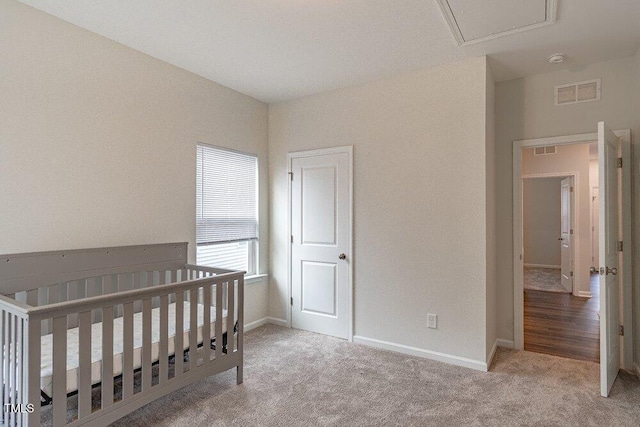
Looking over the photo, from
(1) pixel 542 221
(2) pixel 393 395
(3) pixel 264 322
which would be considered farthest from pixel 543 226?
(2) pixel 393 395

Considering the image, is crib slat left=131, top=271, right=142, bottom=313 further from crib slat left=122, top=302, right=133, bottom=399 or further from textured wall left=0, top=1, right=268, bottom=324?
crib slat left=122, top=302, right=133, bottom=399

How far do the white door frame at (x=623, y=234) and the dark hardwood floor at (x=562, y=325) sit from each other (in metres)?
0.24

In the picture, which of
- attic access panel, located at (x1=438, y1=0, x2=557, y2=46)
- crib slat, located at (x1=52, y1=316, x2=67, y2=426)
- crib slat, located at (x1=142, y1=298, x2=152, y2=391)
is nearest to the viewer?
crib slat, located at (x1=52, y1=316, x2=67, y2=426)

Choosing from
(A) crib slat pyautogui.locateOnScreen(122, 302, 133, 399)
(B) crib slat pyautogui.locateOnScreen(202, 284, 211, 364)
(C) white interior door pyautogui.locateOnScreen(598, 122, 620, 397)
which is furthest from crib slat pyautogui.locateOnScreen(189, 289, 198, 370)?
(C) white interior door pyautogui.locateOnScreen(598, 122, 620, 397)

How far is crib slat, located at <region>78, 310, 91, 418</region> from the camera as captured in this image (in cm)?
174

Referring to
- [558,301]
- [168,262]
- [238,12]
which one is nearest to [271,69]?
[238,12]

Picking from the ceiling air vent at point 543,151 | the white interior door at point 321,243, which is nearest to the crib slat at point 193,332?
the white interior door at point 321,243

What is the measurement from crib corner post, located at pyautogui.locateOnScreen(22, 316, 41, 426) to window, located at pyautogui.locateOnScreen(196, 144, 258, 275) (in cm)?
181

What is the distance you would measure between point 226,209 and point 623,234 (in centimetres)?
359

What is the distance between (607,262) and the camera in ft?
8.37

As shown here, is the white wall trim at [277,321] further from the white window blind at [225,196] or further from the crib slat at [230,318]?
the crib slat at [230,318]

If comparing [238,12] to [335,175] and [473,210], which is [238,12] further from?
[473,210]

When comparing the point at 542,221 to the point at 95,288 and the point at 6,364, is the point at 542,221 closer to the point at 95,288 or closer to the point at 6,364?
the point at 95,288

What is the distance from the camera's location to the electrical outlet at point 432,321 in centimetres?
312
